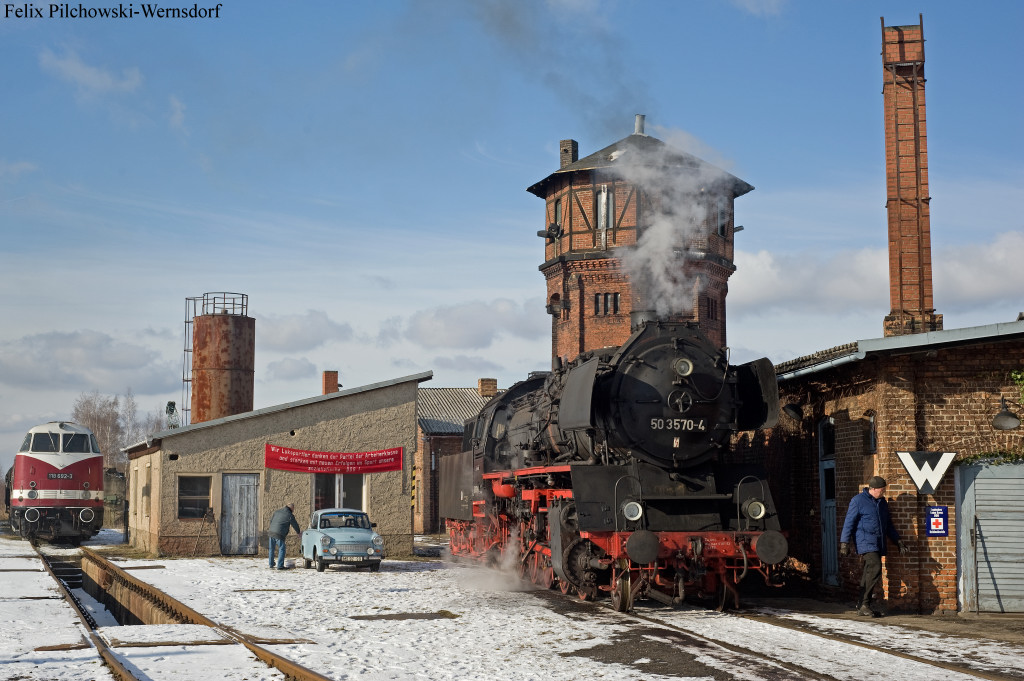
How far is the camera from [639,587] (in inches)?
491

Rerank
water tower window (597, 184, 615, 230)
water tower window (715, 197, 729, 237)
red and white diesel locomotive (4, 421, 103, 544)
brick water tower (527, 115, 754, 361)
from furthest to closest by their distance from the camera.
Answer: water tower window (715, 197, 729, 237) < water tower window (597, 184, 615, 230) < brick water tower (527, 115, 754, 361) < red and white diesel locomotive (4, 421, 103, 544)

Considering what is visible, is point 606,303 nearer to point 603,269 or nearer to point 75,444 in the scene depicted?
point 603,269

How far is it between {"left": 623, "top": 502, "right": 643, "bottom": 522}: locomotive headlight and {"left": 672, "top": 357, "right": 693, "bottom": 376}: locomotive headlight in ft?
5.65

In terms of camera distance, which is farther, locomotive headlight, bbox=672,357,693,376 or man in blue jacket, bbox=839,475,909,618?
locomotive headlight, bbox=672,357,693,376

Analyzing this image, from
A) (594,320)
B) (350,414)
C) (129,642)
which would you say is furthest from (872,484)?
(594,320)

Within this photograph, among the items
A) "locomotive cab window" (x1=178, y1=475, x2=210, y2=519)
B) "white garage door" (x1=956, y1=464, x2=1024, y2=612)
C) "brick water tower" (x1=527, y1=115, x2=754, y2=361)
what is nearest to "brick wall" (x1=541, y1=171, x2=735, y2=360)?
A: "brick water tower" (x1=527, y1=115, x2=754, y2=361)

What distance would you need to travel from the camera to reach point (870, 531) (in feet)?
41.7

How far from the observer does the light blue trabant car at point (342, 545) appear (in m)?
19.3

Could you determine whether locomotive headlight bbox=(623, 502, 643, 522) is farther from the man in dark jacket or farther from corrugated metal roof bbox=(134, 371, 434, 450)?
corrugated metal roof bbox=(134, 371, 434, 450)

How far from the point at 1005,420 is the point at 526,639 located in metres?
6.54

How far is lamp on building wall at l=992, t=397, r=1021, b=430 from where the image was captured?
1267 cm

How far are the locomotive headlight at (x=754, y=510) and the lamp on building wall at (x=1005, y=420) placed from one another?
9.95 feet

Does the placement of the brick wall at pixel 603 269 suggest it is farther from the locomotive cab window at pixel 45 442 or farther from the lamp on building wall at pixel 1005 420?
the lamp on building wall at pixel 1005 420

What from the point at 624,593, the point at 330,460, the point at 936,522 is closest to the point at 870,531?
the point at 936,522
